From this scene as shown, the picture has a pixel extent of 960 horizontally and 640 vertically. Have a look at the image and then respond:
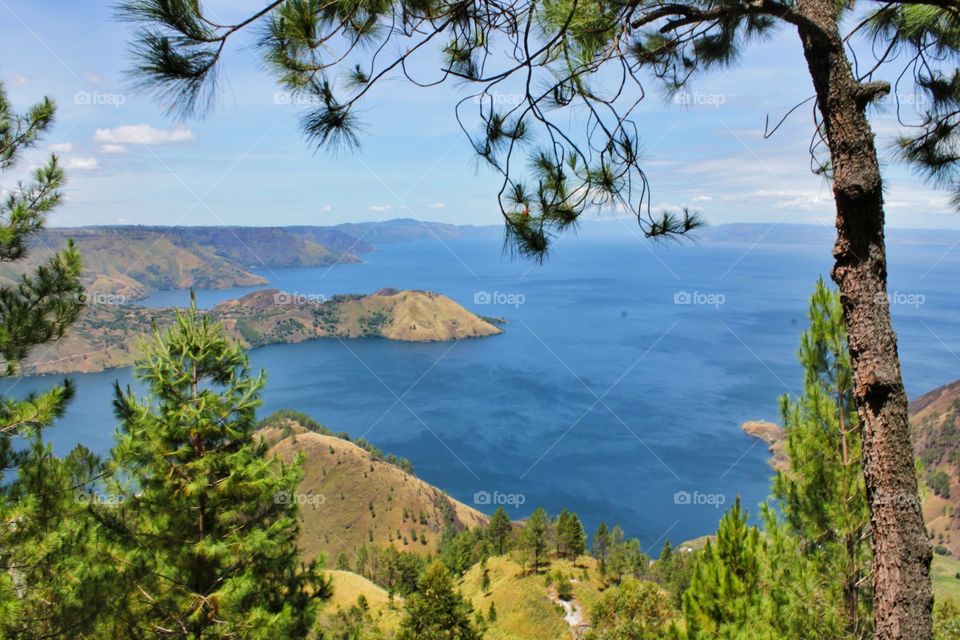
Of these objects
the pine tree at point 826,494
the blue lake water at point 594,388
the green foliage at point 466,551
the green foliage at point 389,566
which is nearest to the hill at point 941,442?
the blue lake water at point 594,388

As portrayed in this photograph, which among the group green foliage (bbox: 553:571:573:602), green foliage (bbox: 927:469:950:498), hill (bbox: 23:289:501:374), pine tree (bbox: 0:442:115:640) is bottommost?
green foliage (bbox: 553:571:573:602)

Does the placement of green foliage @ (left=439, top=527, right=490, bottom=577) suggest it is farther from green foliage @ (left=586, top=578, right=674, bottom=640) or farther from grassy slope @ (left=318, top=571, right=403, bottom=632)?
green foliage @ (left=586, top=578, right=674, bottom=640)

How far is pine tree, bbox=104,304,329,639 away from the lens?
4957mm

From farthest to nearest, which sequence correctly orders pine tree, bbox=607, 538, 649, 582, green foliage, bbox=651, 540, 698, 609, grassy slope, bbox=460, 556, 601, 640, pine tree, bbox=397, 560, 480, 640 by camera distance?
pine tree, bbox=607, 538, 649, 582
green foliage, bbox=651, 540, 698, 609
grassy slope, bbox=460, 556, 601, 640
pine tree, bbox=397, 560, 480, 640

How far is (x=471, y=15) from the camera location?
8.36 ft

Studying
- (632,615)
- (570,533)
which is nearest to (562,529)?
(570,533)

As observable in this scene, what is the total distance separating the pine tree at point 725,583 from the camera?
6.66 m

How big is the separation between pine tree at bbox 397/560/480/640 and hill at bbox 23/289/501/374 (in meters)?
78.3

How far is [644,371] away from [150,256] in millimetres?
126948

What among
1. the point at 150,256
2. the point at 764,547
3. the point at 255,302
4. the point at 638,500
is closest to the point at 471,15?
the point at 764,547

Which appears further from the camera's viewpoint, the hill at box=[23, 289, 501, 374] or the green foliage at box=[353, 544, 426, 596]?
the hill at box=[23, 289, 501, 374]

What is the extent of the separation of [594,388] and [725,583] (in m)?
53.6

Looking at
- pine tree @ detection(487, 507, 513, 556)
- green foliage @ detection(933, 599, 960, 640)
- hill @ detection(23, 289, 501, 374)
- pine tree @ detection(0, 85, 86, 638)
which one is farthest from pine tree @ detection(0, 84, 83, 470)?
hill @ detection(23, 289, 501, 374)

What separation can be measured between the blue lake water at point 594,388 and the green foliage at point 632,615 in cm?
1083
